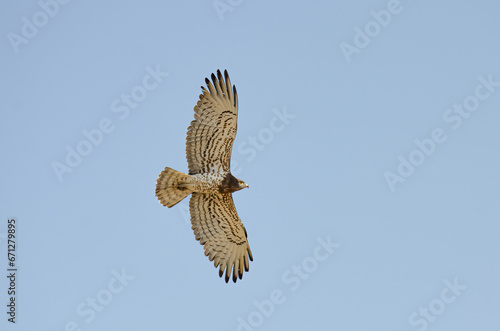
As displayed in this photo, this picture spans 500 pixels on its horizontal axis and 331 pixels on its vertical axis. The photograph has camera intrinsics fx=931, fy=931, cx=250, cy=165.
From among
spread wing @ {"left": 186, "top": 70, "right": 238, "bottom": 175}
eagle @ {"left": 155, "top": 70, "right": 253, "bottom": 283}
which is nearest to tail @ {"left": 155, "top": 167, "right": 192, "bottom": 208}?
eagle @ {"left": 155, "top": 70, "right": 253, "bottom": 283}

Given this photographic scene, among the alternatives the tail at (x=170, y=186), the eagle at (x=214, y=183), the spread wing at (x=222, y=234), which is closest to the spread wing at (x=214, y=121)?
the eagle at (x=214, y=183)

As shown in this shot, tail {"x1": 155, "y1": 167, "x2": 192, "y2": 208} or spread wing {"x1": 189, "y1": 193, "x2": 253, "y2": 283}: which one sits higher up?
tail {"x1": 155, "y1": 167, "x2": 192, "y2": 208}

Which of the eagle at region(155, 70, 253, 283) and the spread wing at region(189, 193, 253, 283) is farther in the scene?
the spread wing at region(189, 193, 253, 283)

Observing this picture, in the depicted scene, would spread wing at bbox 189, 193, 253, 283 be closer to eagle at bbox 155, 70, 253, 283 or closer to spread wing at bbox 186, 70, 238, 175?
eagle at bbox 155, 70, 253, 283

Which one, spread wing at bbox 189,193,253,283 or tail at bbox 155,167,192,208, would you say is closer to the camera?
tail at bbox 155,167,192,208

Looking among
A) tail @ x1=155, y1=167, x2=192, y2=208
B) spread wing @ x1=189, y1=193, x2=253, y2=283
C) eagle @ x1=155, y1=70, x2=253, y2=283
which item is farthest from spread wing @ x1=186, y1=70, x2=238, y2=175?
spread wing @ x1=189, y1=193, x2=253, y2=283

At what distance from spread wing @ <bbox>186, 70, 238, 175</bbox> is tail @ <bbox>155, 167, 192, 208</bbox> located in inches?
19.1

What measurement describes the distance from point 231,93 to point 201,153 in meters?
1.37

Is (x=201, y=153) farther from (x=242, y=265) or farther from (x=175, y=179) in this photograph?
(x=242, y=265)

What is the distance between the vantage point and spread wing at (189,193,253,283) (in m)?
19.5

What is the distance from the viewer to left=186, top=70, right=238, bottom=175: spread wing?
60.3 ft

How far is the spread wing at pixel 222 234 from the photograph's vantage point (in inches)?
768

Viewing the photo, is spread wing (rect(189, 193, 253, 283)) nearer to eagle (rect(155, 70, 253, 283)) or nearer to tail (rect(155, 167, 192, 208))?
eagle (rect(155, 70, 253, 283))

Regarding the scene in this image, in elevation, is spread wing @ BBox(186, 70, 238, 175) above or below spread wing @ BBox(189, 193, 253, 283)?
above
